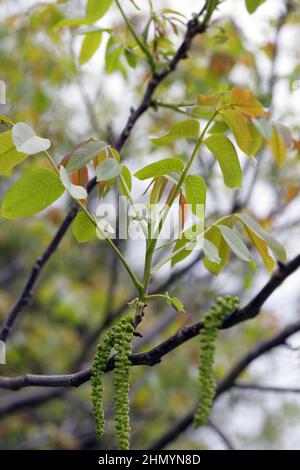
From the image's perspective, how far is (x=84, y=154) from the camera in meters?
1.19

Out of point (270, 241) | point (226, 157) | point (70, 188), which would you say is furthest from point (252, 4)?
point (70, 188)

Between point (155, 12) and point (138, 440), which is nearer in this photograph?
point (155, 12)

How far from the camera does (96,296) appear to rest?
4.95 m

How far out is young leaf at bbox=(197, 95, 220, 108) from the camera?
151cm

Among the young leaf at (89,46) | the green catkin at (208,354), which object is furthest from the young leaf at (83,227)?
the young leaf at (89,46)

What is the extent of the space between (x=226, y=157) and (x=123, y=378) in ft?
1.82

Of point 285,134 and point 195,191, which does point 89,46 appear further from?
point 195,191

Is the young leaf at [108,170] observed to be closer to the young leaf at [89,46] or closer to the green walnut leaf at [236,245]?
the green walnut leaf at [236,245]

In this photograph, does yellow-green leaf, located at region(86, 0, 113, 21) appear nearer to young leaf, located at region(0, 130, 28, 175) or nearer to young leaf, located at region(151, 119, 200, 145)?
young leaf, located at region(151, 119, 200, 145)

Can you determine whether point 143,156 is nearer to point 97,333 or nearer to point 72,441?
point 97,333

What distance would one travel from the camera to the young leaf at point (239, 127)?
1.38 m

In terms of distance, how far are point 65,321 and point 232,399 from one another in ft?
7.46

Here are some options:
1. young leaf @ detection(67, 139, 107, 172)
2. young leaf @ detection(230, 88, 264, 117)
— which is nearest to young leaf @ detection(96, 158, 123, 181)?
young leaf @ detection(67, 139, 107, 172)
